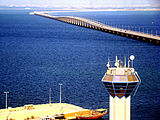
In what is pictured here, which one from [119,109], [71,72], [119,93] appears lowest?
[71,72]

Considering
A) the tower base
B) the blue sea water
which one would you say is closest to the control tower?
the tower base

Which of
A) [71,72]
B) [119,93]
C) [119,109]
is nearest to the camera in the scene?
[119,109]

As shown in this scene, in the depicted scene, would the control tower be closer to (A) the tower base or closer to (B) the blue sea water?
(A) the tower base

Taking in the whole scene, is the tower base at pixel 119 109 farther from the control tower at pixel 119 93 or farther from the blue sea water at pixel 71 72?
the blue sea water at pixel 71 72

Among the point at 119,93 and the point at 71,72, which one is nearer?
the point at 119,93

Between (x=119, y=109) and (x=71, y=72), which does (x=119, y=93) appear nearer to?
(x=119, y=109)

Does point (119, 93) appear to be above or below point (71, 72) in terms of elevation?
above

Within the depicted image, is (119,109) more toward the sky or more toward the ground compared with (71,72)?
more toward the sky

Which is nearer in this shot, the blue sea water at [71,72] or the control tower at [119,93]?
the control tower at [119,93]

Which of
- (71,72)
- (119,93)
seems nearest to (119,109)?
(119,93)

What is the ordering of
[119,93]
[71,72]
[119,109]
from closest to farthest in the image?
[119,109] < [119,93] < [71,72]

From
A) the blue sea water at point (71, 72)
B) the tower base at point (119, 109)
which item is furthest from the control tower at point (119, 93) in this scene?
the blue sea water at point (71, 72)
